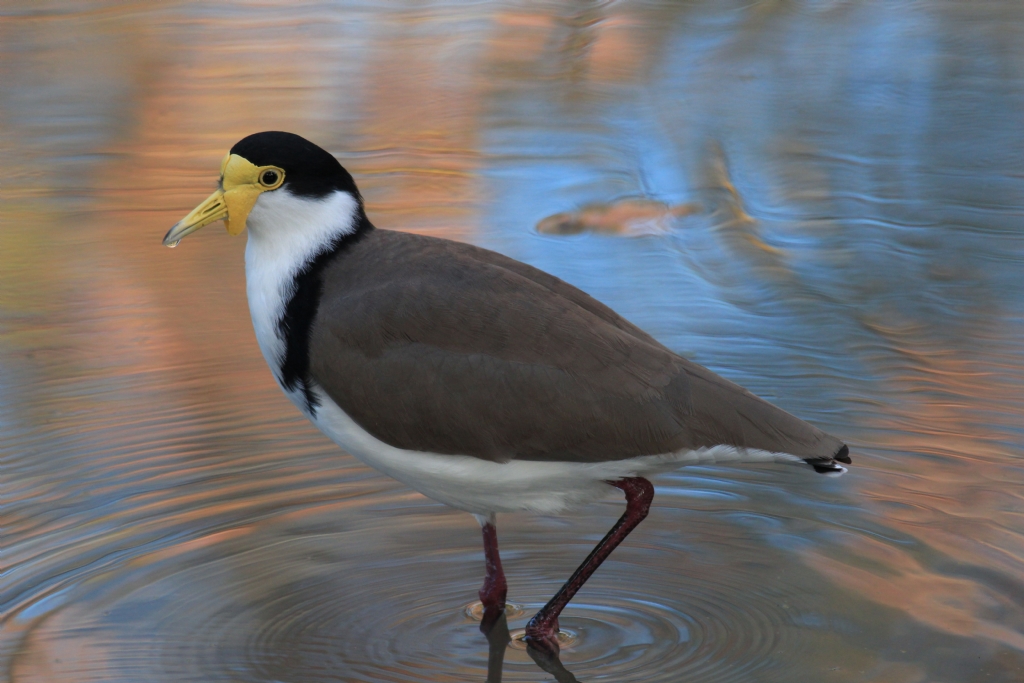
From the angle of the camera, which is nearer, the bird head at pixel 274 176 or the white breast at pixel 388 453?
the white breast at pixel 388 453

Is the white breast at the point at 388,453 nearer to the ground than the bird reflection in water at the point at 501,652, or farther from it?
farther from it

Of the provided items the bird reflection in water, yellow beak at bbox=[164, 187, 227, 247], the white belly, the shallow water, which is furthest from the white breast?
the shallow water

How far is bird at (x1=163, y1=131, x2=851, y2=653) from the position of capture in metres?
4.34

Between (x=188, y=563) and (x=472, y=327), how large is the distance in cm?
144

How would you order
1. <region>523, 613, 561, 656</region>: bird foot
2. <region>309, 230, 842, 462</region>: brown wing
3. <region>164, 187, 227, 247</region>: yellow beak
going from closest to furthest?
<region>309, 230, 842, 462</region>: brown wing
<region>523, 613, 561, 656</region>: bird foot
<region>164, 187, 227, 247</region>: yellow beak

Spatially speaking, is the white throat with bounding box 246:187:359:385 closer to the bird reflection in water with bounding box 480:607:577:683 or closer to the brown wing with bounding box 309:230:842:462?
the brown wing with bounding box 309:230:842:462

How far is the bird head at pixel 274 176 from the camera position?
4.62m

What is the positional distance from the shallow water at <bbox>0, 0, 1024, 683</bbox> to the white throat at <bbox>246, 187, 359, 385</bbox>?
3.17 feet

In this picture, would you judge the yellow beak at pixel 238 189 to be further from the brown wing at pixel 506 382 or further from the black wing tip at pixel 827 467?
the black wing tip at pixel 827 467

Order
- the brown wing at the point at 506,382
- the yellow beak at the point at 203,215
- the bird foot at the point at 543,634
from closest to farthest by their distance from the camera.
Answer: the brown wing at the point at 506,382 < the bird foot at the point at 543,634 < the yellow beak at the point at 203,215

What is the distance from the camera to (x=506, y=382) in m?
4.36

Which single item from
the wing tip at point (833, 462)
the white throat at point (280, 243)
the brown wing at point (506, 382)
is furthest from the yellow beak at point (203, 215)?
the wing tip at point (833, 462)

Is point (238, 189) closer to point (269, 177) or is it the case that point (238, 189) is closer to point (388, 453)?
point (269, 177)

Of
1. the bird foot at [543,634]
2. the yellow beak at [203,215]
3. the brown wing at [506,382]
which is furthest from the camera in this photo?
the yellow beak at [203,215]
